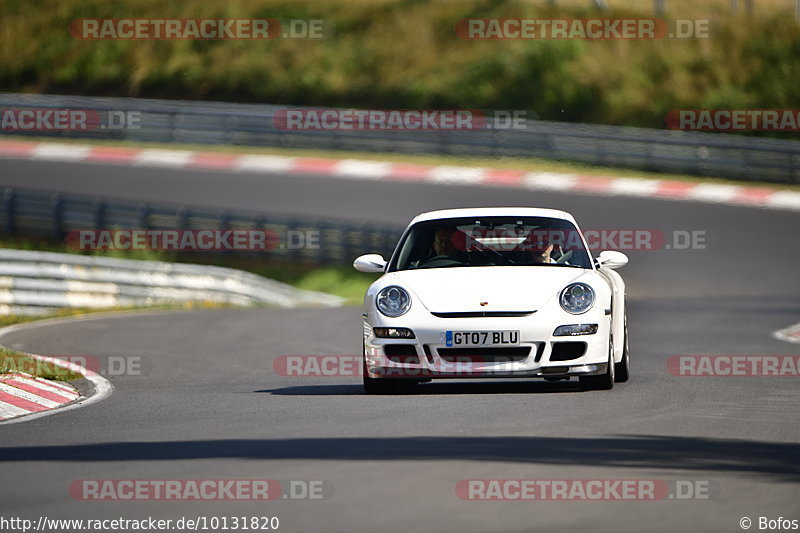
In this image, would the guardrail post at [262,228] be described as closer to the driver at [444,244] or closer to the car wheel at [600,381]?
the driver at [444,244]

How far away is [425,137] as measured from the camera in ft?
106

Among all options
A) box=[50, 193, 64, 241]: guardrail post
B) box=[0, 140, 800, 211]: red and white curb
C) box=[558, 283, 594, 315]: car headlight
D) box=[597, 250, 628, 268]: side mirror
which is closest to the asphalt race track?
box=[558, 283, 594, 315]: car headlight

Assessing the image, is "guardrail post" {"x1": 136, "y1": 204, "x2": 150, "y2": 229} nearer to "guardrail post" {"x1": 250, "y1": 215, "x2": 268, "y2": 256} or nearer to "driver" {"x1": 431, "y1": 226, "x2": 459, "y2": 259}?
"guardrail post" {"x1": 250, "y1": 215, "x2": 268, "y2": 256}

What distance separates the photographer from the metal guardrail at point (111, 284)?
20547mm

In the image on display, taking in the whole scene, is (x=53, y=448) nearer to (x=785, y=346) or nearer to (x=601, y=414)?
(x=601, y=414)

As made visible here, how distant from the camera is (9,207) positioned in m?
25.6

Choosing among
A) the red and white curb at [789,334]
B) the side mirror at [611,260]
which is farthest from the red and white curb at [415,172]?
the side mirror at [611,260]

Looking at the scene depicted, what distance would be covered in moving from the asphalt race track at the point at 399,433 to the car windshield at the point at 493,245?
882 millimetres
